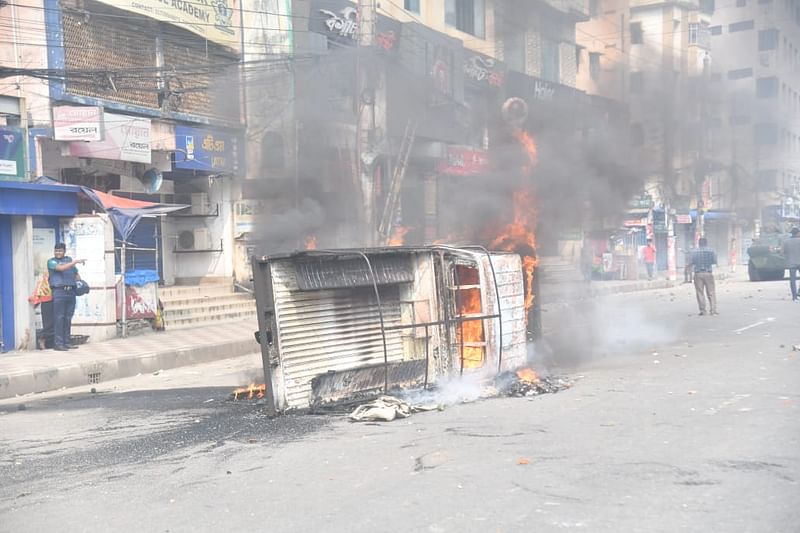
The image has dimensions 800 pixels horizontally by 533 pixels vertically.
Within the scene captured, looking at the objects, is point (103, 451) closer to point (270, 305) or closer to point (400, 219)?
point (270, 305)

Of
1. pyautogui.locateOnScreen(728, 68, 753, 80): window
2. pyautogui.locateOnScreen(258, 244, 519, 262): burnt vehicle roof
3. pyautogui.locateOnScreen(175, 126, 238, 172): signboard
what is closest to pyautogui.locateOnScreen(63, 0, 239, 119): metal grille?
pyautogui.locateOnScreen(175, 126, 238, 172): signboard

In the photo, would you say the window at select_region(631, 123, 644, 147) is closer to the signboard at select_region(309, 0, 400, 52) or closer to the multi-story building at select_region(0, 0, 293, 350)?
the signboard at select_region(309, 0, 400, 52)

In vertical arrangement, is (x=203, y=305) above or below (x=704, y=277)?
below

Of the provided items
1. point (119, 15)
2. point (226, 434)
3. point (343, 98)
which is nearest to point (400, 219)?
point (343, 98)

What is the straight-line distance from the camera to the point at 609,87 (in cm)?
1614

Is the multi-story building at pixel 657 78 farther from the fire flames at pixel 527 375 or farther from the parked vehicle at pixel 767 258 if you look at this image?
the fire flames at pixel 527 375

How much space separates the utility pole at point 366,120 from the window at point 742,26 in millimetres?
11146

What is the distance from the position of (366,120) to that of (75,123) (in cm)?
530

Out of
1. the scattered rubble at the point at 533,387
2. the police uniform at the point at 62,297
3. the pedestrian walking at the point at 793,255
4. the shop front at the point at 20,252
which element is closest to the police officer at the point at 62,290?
the police uniform at the point at 62,297

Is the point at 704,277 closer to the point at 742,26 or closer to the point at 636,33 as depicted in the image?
the point at 636,33

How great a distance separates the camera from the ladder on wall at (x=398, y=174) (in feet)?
62.1

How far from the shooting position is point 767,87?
69.9ft

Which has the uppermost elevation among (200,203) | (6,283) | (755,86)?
(755,86)

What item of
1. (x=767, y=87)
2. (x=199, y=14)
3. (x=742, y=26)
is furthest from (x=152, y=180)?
(x=767, y=87)
